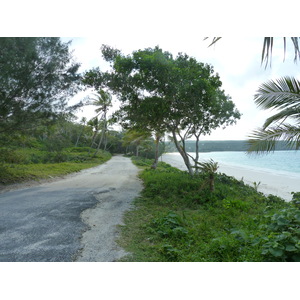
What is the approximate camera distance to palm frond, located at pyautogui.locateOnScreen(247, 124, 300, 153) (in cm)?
436

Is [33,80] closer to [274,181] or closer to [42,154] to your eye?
[42,154]

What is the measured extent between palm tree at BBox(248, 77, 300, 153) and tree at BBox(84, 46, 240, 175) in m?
2.67

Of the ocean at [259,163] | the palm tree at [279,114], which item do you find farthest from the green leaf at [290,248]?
the ocean at [259,163]

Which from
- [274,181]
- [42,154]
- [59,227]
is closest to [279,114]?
[59,227]

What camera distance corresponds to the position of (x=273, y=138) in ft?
14.5

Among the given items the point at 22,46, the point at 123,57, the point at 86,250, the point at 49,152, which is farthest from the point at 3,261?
the point at 49,152

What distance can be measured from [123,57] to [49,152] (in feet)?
40.1

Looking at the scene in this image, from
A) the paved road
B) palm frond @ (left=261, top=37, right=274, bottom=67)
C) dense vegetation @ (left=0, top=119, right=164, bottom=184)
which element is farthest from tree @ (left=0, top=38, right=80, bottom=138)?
palm frond @ (left=261, top=37, right=274, bottom=67)

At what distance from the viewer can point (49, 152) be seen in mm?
16531

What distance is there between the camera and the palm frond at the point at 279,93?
4.18 meters

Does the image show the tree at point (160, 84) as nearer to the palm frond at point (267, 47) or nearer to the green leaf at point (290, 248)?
the palm frond at point (267, 47)

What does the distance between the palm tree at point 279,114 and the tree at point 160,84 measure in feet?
8.76

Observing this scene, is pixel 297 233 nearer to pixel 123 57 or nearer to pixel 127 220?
pixel 127 220

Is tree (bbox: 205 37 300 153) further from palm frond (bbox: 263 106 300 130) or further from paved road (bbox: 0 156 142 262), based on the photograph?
paved road (bbox: 0 156 142 262)
